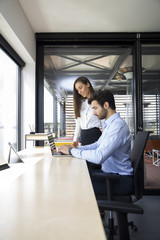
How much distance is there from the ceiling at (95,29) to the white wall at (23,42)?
176mm

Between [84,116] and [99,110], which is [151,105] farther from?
[99,110]

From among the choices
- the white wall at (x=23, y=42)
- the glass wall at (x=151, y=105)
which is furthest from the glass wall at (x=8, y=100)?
the glass wall at (x=151, y=105)

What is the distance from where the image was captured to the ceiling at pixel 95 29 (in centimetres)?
252

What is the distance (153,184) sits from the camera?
336cm

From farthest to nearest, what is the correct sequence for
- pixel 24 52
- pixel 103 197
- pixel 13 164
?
pixel 24 52
pixel 103 197
pixel 13 164

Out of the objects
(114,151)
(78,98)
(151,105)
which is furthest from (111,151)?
(151,105)

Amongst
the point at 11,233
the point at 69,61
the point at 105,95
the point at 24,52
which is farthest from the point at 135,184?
the point at 69,61

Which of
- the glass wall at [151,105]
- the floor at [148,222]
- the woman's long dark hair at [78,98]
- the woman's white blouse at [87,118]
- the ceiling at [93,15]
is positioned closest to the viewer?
the floor at [148,222]

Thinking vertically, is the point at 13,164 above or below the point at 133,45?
below

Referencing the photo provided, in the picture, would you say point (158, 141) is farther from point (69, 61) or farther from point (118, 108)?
point (69, 61)

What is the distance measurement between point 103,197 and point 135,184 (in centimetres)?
27

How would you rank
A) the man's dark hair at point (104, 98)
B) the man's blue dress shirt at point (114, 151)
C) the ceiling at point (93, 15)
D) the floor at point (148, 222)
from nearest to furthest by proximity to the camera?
the man's blue dress shirt at point (114, 151) < the man's dark hair at point (104, 98) < the floor at point (148, 222) < the ceiling at point (93, 15)

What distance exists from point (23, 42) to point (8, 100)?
75 centimetres

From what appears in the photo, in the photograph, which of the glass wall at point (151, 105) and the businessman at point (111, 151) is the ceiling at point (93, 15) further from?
the businessman at point (111, 151)
